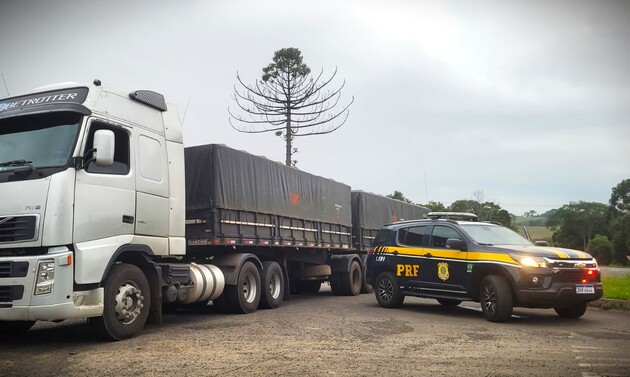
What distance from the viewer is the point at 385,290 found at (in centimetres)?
1256

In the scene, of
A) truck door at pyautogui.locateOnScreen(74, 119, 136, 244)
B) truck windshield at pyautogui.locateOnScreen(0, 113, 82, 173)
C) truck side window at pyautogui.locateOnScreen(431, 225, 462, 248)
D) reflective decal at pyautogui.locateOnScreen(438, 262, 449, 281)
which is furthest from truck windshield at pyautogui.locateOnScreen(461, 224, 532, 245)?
truck windshield at pyautogui.locateOnScreen(0, 113, 82, 173)

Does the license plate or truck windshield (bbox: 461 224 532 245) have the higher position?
truck windshield (bbox: 461 224 532 245)

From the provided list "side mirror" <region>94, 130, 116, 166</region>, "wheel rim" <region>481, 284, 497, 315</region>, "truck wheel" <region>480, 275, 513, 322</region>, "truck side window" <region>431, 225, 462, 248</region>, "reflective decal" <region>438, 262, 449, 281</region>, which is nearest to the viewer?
"side mirror" <region>94, 130, 116, 166</region>

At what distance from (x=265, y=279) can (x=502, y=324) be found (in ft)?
15.6

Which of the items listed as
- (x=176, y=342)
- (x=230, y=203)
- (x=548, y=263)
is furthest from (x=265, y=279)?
(x=548, y=263)

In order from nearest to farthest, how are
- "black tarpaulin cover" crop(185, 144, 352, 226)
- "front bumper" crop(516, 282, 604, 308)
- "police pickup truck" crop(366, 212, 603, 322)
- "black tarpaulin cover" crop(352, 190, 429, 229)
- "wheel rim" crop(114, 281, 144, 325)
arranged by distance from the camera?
"wheel rim" crop(114, 281, 144, 325) < "front bumper" crop(516, 282, 604, 308) < "police pickup truck" crop(366, 212, 603, 322) < "black tarpaulin cover" crop(185, 144, 352, 226) < "black tarpaulin cover" crop(352, 190, 429, 229)

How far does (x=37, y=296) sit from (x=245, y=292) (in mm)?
4938

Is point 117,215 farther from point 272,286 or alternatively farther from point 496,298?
point 496,298

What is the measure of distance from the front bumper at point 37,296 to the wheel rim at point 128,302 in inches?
29.9

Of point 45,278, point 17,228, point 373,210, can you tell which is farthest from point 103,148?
point 373,210

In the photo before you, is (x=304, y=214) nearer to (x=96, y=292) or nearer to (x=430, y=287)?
(x=430, y=287)

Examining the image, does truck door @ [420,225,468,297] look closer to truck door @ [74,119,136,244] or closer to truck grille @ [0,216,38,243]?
truck door @ [74,119,136,244]

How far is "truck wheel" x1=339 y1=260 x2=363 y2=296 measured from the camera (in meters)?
16.2

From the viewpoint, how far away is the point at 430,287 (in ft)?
37.6
